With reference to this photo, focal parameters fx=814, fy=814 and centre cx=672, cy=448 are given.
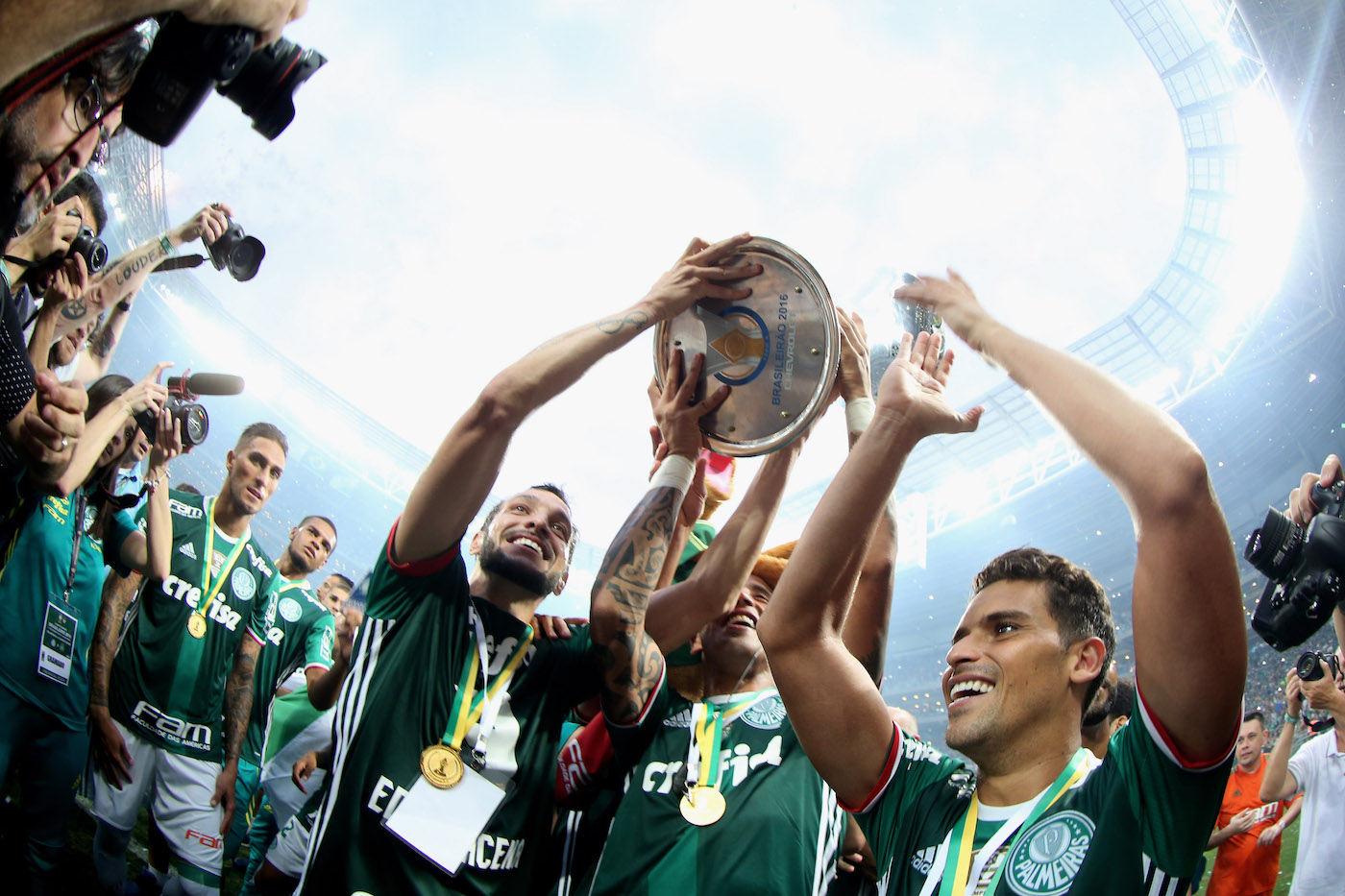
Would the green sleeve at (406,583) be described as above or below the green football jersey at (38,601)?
above

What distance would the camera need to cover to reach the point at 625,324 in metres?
2.32

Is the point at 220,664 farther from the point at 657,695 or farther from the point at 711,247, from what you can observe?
the point at 711,247

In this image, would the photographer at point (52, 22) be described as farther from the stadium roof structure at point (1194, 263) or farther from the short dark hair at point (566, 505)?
the stadium roof structure at point (1194, 263)

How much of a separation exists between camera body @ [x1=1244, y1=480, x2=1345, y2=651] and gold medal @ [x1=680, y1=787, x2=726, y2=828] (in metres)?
3.47

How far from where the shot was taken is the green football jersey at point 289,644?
16.6 ft

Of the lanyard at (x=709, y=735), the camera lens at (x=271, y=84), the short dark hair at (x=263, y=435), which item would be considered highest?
the camera lens at (x=271, y=84)

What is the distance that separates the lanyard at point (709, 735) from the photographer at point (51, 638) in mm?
2556

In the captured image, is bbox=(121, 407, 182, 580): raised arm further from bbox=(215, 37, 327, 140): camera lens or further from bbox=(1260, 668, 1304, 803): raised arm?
bbox=(1260, 668, 1304, 803): raised arm

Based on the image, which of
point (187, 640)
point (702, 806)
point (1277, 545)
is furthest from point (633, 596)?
point (1277, 545)

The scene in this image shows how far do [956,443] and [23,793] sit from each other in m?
25.2

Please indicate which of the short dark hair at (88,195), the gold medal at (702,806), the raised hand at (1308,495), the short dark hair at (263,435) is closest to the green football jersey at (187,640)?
the short dark hair at (263,435)

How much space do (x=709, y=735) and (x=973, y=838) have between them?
1.01 metres

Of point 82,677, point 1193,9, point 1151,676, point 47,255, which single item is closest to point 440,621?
point 1151,676

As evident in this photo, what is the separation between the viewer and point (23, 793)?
11.0 feet
